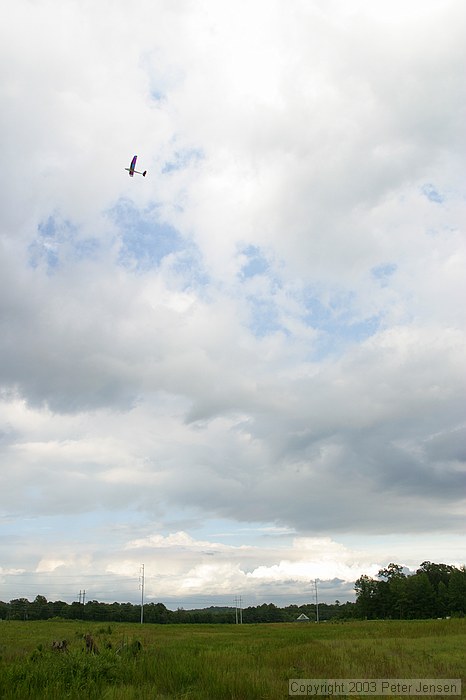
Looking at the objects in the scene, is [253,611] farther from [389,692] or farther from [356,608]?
[389,692]

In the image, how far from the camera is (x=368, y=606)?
463ft

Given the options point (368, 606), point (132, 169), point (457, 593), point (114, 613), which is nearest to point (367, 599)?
point (368, 606)

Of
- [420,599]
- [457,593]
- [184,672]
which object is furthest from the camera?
[420,599]

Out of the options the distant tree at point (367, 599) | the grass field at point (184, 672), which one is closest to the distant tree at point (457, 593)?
the distant tree at point (367, 599)

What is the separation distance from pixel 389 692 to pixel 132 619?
15539cm

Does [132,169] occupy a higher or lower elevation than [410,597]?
higher

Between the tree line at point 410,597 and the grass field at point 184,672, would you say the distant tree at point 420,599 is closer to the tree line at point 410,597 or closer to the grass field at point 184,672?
the tree line at point 410,597

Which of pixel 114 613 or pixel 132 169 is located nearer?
pixel 132 169

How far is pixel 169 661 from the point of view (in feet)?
59.4

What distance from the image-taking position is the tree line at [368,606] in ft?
435

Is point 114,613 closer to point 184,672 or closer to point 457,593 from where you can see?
point 457,593

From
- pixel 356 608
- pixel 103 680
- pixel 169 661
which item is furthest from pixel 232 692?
pixel 356 608

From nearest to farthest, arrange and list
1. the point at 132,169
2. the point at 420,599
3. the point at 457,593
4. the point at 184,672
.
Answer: the point at 184,672 → the point at 132,169 → the point at 457,593 → the point at 420,599

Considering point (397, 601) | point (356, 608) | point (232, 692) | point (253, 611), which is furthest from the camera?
point (253, 611)
